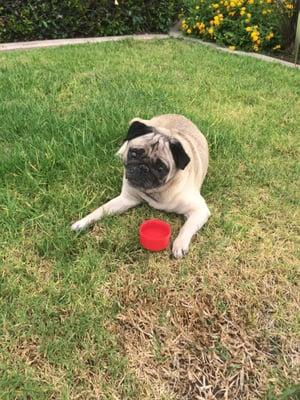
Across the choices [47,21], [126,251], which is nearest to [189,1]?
[47,21]

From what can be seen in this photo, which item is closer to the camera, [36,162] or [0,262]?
[0,262]

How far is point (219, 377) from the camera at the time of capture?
2531 mm

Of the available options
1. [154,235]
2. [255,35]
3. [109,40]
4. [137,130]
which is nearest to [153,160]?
[137,130]

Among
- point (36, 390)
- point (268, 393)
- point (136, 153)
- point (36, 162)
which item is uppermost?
point (136, 153)

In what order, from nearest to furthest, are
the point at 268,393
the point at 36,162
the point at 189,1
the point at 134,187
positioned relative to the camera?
the point at 268,393 < the point at 134,187 < the point at 36,162 < the point at 189,1

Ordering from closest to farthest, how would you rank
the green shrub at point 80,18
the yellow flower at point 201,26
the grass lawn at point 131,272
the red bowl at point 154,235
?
the grass lawn at point 131,272 < the red bowl at point 154,235 < the green shrub at point 80,18 < the yellow flower at point 201,26

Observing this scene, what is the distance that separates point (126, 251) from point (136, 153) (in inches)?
23.6

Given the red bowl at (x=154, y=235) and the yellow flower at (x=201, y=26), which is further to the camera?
the yellow flower at (x=201, y=26)

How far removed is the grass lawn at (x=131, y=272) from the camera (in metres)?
2.46

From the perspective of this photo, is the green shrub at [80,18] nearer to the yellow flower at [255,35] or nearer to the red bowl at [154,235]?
the yellow flower at [255,35]

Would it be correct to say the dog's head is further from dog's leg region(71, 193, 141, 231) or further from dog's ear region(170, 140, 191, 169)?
dog's leg region(71, 193, 141, 231)

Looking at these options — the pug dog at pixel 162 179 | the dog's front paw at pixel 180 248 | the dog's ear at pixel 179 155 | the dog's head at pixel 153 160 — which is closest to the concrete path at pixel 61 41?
the pug dog at pixel 162 179

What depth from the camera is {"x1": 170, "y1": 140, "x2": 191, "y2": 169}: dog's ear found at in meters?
2.97

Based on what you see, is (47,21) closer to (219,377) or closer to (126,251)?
(126,251)
